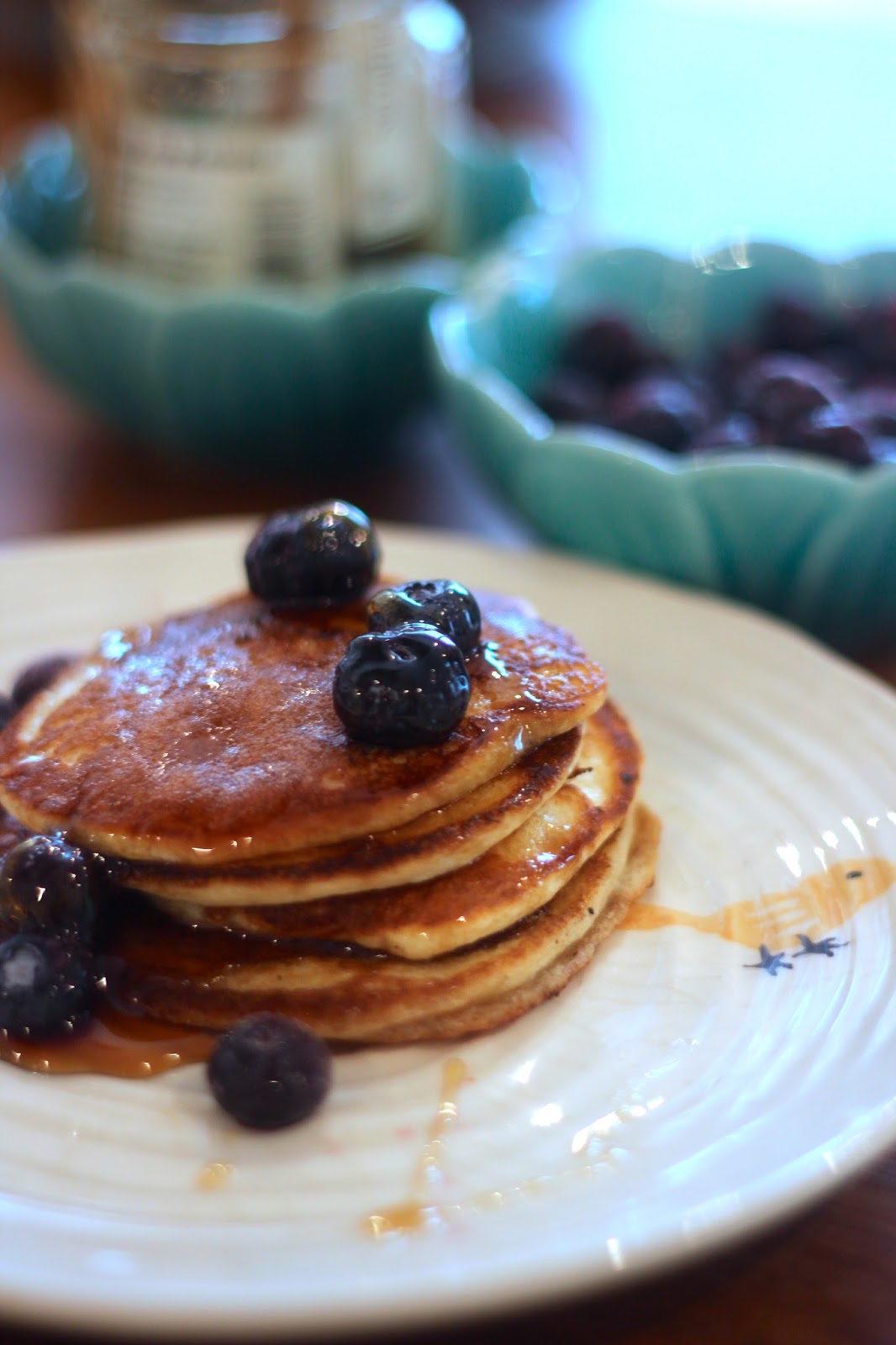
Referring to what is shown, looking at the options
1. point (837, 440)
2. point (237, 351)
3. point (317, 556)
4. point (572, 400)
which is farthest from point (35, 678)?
point (837, 440)

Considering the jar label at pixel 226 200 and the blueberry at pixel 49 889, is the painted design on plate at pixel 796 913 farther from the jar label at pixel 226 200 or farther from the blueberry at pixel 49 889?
the jar label at pixel 226 200

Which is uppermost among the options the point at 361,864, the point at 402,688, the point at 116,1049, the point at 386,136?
the point at 386,136

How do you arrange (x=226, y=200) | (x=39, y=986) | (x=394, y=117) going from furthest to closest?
(x=394, y=117) → (x=226, y=200) → (x=39, y=986)

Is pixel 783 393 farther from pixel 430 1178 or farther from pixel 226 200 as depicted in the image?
pixel 430 1178

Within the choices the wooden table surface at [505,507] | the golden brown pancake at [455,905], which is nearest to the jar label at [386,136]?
the wooden table surface at [505,507]

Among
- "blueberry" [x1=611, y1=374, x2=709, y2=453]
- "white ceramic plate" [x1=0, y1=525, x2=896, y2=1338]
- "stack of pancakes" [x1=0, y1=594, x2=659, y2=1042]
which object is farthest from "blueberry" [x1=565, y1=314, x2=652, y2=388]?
"stack of pancakes" [x1=0, y1=594, x2=659, y2=1042]

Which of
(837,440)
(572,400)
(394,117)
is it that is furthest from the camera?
(394,117)

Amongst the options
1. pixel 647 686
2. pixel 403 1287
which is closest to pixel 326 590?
pixel 647 686

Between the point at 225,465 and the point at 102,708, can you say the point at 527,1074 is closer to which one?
the point at 102,708
